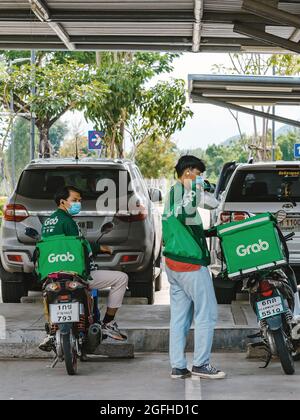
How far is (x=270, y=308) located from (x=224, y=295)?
15.1 ft

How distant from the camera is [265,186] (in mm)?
14477

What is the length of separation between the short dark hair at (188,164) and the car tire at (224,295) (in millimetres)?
4819

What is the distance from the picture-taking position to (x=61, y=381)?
9.51 m

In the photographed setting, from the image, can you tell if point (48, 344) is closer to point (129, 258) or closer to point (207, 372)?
point (207, 372)

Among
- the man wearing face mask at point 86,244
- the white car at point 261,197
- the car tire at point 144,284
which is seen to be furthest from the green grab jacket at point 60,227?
the car tire at point 144,284

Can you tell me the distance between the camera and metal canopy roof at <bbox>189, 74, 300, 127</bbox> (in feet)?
62.8

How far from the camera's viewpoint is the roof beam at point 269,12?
12.7 m

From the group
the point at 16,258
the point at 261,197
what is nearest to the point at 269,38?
the point at 261,197

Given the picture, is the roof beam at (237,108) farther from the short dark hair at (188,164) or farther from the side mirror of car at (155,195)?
the short dark hair at (188,164)

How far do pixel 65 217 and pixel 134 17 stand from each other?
5353 mm

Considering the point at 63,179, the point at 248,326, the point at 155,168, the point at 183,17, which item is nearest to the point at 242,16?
the point at 183,17

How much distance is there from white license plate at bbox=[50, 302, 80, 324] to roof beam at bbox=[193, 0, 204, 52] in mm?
5105

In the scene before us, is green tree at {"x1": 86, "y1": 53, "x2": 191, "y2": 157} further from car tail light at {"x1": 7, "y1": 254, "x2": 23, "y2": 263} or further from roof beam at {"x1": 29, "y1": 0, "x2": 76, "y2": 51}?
car tail light at {"x1": 7, "y1": 254, "x2": 23, "y2": 263}

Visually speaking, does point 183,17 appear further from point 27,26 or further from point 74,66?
point 74,66
